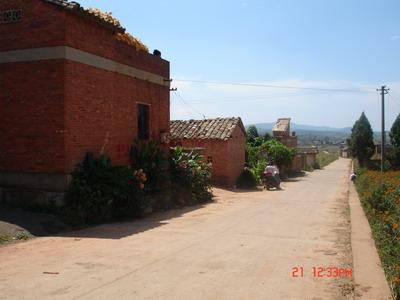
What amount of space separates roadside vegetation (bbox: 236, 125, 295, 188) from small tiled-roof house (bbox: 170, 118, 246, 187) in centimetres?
69

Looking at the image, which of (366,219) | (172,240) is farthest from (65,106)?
(366,219)

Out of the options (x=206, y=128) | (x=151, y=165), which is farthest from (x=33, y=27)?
(x=206, y=128)

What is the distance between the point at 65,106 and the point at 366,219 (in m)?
9.45

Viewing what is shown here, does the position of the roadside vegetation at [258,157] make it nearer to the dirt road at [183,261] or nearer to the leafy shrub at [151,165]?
the leafy shrub at [151,165]

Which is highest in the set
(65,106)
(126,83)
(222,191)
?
(126,83)

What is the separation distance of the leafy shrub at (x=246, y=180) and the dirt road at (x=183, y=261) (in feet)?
Answer: 44.6

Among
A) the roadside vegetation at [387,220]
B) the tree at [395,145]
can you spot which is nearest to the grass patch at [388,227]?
the roadside vegetation at [387,220]

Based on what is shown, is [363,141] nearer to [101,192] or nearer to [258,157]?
[258,157]

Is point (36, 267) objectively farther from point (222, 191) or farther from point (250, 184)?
point (250, 184)

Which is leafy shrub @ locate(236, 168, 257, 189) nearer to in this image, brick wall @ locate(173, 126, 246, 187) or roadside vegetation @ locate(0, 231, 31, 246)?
brick wall @ locate(173, 126, 246, 187)

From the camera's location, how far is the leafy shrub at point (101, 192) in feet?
38.9

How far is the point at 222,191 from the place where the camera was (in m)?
23.6

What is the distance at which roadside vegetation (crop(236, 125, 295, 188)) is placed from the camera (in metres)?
27.3

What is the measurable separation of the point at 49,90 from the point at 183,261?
263 inches
